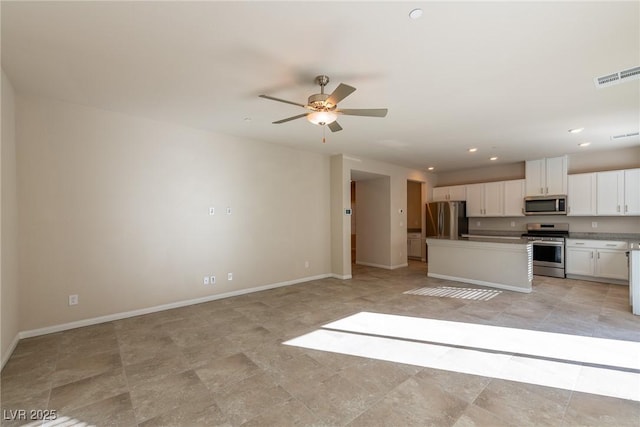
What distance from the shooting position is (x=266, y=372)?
245 centimetres

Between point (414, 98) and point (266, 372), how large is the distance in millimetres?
3359

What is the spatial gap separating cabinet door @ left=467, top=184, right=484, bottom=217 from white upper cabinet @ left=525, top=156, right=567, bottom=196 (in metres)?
1.03

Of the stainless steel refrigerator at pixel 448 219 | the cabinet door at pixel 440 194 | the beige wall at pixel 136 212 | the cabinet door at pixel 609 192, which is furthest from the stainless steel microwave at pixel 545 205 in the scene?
the beige wall at pixel 136 212

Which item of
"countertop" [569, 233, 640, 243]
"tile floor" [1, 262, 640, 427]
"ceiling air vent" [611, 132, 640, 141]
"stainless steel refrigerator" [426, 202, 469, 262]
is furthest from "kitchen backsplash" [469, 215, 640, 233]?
"tile floor" [1, 262, 640, 427]

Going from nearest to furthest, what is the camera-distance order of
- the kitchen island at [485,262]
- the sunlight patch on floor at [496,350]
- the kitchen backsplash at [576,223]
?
the sunlight patch on floor at [496,350] < the kitchen island at [485,262] < the kitchen backsplash at [576,223]

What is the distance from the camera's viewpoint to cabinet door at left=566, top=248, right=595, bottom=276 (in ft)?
18.5

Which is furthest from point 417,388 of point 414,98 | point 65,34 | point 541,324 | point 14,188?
point 14,188

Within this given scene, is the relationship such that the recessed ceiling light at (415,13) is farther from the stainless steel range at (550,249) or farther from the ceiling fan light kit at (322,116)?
the stainless steel range at (550,249)

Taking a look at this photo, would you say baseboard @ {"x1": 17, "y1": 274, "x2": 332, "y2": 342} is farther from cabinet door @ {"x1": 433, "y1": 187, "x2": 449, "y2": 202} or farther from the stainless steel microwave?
the stainless steel microwave

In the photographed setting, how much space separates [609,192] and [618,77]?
4.22 meters

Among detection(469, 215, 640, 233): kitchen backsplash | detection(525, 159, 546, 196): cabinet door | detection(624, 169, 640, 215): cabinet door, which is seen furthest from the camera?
detection(525, 159, 546, 196): cabinet door

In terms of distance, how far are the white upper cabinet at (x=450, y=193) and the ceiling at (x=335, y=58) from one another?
373 centimetres

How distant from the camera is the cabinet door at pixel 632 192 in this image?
17.7 ft

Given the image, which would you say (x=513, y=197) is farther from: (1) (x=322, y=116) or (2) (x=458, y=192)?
(1) (x=322, y=116)
